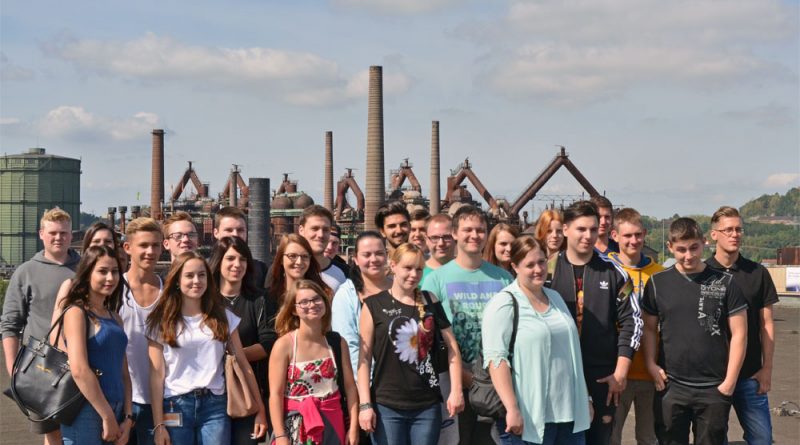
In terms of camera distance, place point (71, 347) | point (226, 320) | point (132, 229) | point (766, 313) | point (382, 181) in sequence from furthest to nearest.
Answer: point (382, 181) < point (766, 313) < point (132, 229) < point (226, 320) < point (71, 347)

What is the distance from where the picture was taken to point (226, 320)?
4586 millimetres

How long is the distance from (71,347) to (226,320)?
0.82 meters

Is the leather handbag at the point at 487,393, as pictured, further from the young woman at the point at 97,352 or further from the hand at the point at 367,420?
the young woman at the point at 97,352

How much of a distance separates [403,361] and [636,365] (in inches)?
70.6

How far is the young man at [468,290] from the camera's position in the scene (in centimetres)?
488

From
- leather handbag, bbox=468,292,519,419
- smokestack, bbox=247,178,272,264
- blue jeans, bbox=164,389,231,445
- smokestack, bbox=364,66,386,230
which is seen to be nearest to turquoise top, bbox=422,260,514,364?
leather handbag, bbox=468,292,519,419

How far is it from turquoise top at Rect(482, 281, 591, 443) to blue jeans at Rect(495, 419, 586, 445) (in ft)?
0.18

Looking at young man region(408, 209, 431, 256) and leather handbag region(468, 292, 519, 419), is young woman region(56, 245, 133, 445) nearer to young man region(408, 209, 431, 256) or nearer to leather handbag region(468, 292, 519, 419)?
leather handbag region(468, 292, 519, 419)

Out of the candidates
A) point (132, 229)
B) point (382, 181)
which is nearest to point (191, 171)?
point (382, 181)

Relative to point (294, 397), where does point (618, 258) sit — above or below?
above

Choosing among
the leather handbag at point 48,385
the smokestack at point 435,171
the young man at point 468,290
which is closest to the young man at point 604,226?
the young man at point 468,290

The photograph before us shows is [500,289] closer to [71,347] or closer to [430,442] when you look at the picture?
[430,442]

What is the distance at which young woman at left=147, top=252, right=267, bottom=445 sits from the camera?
447cm

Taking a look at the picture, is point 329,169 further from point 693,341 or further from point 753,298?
point 693,341
